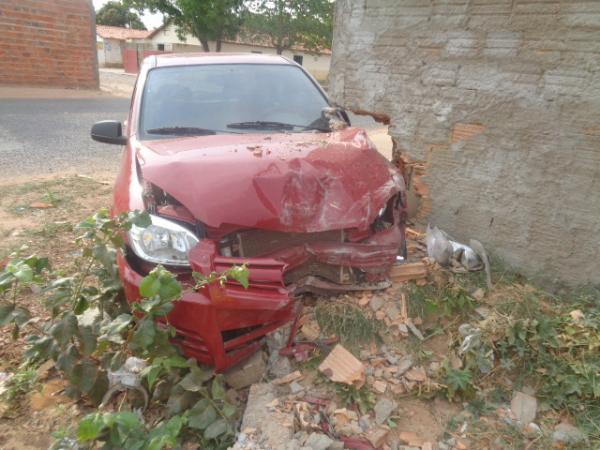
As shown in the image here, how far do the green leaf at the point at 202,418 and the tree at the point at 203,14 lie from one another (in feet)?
74.5

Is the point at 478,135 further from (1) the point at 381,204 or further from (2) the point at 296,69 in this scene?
(2) the point at 296,69

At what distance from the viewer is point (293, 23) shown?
2738cm

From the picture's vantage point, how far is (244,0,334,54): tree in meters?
26.6

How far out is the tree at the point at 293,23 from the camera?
2664cm

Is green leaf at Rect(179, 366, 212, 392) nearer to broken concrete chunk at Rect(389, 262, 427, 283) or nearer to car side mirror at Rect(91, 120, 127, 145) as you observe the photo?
broken concrete chunk at Rect(389, 262, 427, 283)

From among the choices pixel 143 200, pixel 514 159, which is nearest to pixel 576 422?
pixel 514 159

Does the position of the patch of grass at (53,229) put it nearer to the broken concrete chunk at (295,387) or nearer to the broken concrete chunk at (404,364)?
the broken concrete chunk at (295,387)

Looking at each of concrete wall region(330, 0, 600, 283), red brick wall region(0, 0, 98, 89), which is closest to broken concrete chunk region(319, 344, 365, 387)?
concrete wall region(330, 0, 600, 283)

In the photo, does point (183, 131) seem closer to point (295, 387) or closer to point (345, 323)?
point (345, 323)

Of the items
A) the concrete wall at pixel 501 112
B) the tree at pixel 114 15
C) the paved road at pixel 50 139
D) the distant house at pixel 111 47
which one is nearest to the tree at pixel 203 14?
the paved road at pixel 50 139

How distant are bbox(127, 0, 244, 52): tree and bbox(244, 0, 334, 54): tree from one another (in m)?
2.78

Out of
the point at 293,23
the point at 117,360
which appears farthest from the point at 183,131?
the point at 293,23

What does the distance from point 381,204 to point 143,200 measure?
4.47 feet

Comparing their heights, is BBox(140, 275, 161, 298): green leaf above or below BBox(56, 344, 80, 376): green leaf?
above
